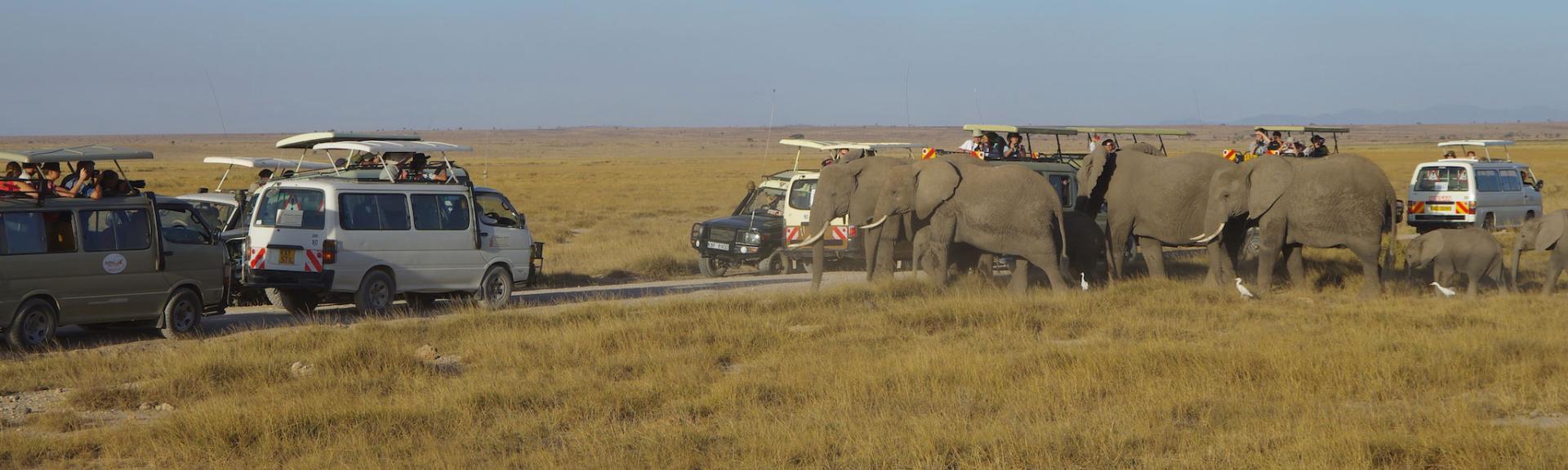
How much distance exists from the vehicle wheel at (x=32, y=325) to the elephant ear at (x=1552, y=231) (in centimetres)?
1599

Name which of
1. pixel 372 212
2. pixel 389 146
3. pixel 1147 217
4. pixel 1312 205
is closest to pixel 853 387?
pixel 372 212

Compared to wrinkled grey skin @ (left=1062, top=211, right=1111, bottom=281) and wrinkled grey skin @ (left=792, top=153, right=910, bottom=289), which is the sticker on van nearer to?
wrinkled grey skin @ (left=792, top=153, right=910, bottom=289)

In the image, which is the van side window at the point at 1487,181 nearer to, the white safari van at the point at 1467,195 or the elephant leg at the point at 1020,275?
the white safari van at the point at 1467,195

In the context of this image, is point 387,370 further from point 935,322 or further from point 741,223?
point 741,223

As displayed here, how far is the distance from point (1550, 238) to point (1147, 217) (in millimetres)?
4610

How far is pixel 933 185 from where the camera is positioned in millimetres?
18250

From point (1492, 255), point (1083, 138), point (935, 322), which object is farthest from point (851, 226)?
point (1083, 138)

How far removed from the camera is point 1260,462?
28.4ft

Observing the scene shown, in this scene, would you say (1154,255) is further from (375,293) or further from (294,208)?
(294,208)

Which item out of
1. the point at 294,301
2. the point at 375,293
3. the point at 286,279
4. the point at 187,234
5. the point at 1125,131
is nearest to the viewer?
the point at 187,234

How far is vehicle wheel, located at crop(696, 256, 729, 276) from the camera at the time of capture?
23422 millimetres

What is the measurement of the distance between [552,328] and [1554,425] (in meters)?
8.77

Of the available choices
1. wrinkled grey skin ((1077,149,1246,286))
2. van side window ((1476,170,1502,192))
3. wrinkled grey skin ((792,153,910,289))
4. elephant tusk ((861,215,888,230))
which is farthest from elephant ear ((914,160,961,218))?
van side window ((1476,170,1502,192))

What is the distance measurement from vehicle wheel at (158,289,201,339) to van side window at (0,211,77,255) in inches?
45.8
